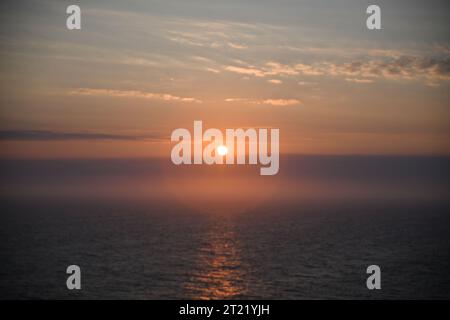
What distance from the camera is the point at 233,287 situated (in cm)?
5862

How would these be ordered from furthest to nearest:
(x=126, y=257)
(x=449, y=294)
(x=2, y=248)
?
(x=2, y=248), (x=126, y=257), (x=449, y=294)

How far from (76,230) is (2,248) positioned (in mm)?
27264

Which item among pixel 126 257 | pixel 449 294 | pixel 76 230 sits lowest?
pixel 449 294
